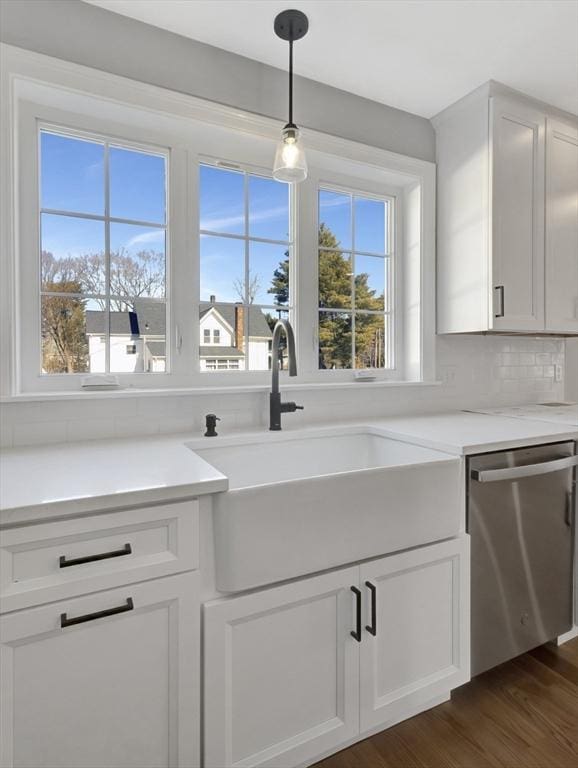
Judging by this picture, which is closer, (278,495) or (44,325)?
(278,495)

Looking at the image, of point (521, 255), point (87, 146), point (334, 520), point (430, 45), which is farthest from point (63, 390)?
point (521, 255)

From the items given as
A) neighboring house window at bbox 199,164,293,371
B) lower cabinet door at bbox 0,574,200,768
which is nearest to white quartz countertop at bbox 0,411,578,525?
lower cabinet door at bbox 0,574,200,768

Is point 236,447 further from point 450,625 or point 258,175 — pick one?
point 258,175

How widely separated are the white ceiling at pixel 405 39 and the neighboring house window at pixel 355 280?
52 centimetres

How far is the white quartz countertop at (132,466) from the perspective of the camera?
38.2 inches

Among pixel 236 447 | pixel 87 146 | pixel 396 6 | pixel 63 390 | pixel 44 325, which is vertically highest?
pixel 396 6

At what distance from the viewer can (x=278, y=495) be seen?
117 cm

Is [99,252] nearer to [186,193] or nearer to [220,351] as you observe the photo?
[186,193]

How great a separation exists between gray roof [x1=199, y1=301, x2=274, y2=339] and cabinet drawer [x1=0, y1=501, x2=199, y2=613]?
1.07m

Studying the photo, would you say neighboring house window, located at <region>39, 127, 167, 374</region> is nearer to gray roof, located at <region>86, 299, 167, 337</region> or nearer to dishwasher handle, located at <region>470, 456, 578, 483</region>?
gray roof, located at <region>86, 299, 167, 337</region>

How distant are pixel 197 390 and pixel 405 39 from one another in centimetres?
160

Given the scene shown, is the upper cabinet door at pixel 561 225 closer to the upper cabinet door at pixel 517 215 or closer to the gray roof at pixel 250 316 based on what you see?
the upper cabinet door at pixel 517 215

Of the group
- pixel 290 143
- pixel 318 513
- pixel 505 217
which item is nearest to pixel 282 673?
pixel 318 513

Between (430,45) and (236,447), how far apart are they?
5.81 ft
